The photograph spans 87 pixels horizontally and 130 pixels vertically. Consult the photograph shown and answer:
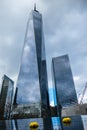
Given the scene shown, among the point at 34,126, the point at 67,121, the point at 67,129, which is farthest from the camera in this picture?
the point at 67,129

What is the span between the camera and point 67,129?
6147 cm

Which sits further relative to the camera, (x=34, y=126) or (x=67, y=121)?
(x=67, y=121)

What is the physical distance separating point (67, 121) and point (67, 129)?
23046mm

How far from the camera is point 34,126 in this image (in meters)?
36.3

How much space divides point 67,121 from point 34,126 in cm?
664

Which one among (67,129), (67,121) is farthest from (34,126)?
(67,129)

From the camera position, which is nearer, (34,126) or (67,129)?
(34,126)

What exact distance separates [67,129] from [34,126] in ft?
90.1

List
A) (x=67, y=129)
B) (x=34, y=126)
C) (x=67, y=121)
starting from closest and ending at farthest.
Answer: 1. (x=34, y=126)
2. (x=67, y=121)
3. (x=67, y=129)

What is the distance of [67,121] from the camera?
131 ft

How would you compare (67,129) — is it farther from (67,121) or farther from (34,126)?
(34,126)
